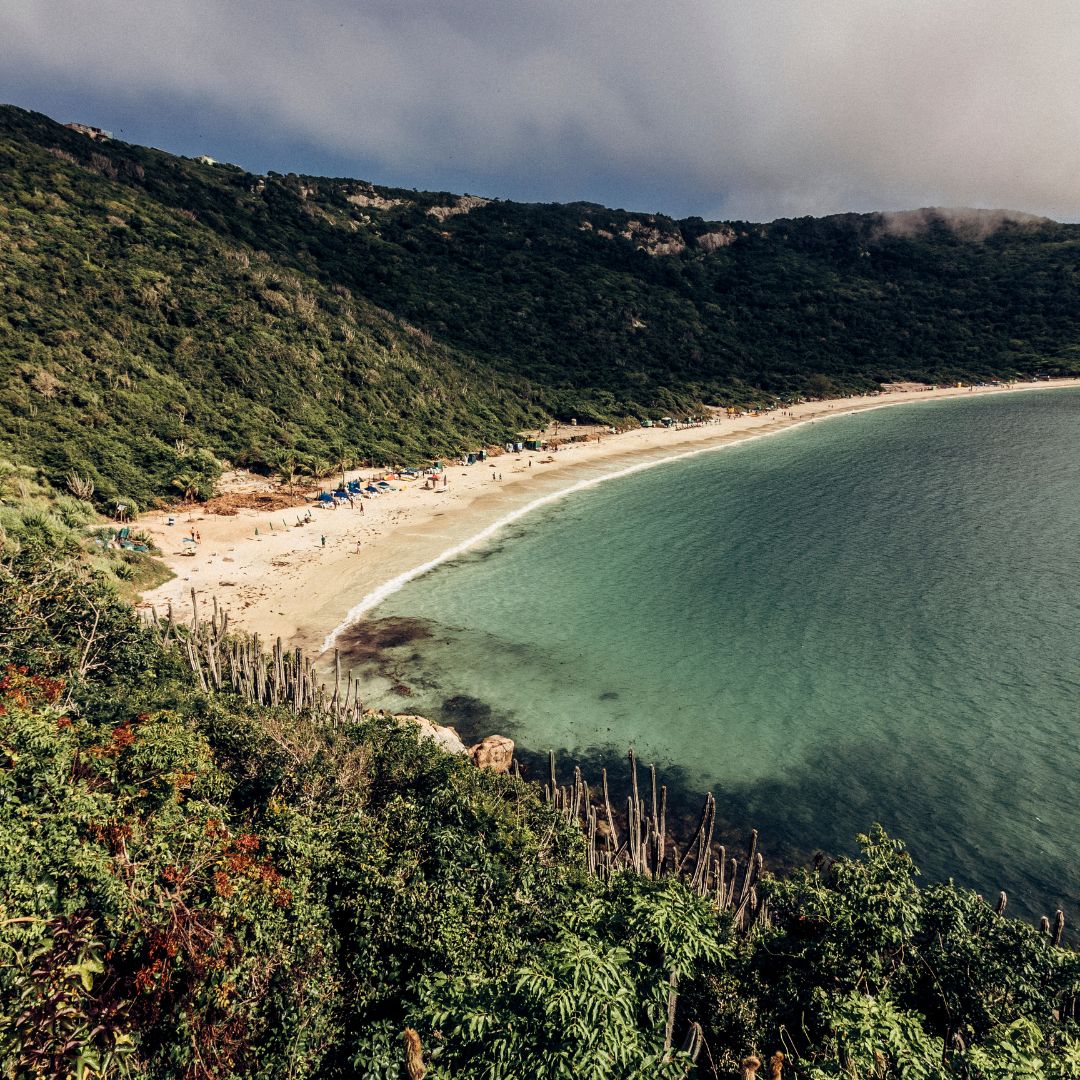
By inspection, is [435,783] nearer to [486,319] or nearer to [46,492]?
[46,492]

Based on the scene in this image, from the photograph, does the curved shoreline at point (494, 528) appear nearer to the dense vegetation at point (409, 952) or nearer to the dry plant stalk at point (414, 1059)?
the dense vegetation at point (409, 952)

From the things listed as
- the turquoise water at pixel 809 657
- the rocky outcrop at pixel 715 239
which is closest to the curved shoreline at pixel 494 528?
the turquoise water at pixel 809 657

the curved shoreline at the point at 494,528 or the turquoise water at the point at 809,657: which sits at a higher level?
Answer: the curved shoreline at the point at 494,528

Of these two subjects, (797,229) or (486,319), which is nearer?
(486,319)

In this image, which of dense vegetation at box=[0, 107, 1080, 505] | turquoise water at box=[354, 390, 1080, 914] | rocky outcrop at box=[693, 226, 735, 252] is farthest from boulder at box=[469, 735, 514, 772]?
rocky outcrop at box=[693, 226, 735, 252]

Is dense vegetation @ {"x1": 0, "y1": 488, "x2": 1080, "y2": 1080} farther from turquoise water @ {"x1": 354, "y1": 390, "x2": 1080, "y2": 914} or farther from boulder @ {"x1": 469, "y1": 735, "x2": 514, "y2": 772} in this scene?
turquoise water @ {"x1": 354, "y1": 390, "x2": 1080, "y2": 914}

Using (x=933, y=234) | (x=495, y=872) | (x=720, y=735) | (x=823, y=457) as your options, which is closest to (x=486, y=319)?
(x=823, y=457)
